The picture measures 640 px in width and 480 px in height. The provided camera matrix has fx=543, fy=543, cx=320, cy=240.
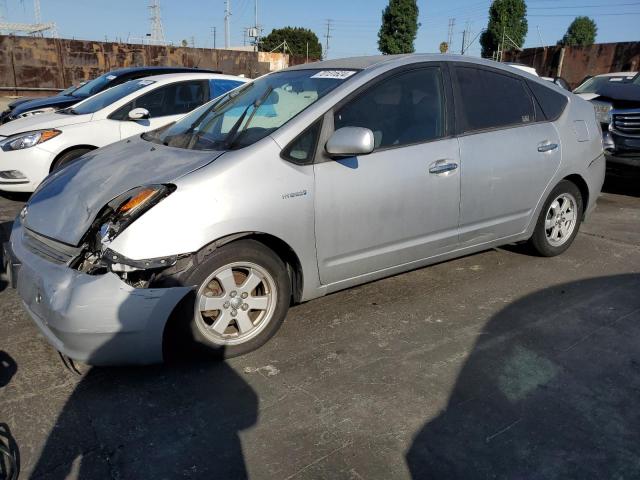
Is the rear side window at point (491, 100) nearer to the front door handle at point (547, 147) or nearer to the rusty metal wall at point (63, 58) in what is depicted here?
the front door handle at point (547, 147)

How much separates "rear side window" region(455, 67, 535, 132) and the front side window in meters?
0.23

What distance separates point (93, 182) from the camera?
3.21m

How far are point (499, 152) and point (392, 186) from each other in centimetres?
105

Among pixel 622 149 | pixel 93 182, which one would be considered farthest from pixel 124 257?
pixel 622 149

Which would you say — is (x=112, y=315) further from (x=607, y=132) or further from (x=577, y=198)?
(x=607, y=132)

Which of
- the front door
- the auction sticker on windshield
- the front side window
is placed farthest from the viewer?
the auction sticker on windshield

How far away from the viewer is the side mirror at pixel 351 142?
309 cm

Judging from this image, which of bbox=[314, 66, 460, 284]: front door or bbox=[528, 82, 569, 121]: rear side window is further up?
bbox=[528, 82, 569, 121]: rear side window

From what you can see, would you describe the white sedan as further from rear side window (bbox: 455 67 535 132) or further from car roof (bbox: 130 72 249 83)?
rear side window (bbox: 455 67 535 132)

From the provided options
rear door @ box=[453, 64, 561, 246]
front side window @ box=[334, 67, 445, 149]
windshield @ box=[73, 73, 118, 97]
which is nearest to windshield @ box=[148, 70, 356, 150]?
front side window @ box=[334, 67, 445, 149]

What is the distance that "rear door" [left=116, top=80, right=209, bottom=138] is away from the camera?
21.9 feet

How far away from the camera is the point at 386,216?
3451 mm

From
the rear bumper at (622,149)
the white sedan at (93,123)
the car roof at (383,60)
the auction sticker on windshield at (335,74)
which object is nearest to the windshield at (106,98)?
the white sedan at (93,123)

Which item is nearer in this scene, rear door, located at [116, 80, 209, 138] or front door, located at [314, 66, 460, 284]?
front door, located at [314, 66, 460, 284]
